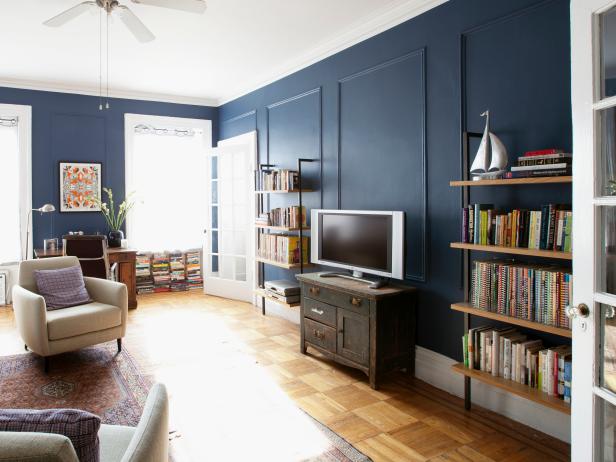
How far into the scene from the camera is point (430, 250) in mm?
3482

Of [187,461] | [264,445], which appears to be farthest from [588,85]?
[187,461]

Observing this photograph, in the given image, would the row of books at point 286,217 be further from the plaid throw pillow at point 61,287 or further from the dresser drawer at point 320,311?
the plaid throw pillow at point 61,287

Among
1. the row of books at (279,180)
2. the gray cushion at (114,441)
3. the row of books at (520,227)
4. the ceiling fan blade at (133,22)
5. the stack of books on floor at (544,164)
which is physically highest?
the ceiling fan blade at (133,22)

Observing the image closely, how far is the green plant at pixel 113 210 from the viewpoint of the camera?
20.8ft

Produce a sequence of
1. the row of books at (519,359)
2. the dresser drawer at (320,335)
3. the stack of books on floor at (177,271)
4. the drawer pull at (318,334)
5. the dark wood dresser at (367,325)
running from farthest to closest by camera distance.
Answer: the stack of books on floor at (177,271) < the drawer pull at (318,334) < the dresser drawer at (320,335) < the dark wood dresser at (367,325) < the row of books at (519,359)

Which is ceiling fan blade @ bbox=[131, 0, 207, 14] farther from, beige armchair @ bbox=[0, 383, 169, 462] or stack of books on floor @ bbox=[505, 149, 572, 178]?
beige armchair @ bbox=[0, 383, 169, 462]

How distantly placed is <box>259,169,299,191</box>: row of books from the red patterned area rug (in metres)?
2.10

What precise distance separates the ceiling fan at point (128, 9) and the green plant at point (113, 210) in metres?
3.29

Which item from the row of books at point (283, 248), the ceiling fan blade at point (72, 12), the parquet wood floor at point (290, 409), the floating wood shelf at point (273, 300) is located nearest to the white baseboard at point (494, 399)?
the parquet wood floor at point (290, 409)

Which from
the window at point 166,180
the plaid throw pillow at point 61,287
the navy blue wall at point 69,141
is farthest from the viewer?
the window at point 166,180

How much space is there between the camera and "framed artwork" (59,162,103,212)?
6152 mm

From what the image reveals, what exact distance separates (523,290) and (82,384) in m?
2.93

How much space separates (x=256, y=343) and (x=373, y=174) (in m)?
1.82

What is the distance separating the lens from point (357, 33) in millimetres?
4117
